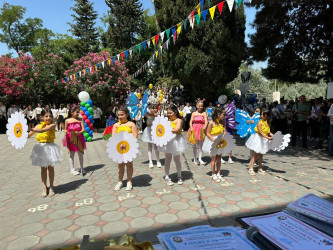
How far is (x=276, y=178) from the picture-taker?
18.3 feet

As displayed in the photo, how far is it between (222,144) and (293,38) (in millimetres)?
6787

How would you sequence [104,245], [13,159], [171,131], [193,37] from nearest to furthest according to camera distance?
[104,245] → [171,131] → [13,159] → [193,37]

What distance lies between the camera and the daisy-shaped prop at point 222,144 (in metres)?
5.15

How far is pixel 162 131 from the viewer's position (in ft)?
16.0

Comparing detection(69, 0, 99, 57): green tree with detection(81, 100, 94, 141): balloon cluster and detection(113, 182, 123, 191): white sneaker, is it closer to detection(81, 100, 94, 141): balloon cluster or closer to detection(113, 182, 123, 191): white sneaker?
detection(81, 100, 94, 141): balloon cluster

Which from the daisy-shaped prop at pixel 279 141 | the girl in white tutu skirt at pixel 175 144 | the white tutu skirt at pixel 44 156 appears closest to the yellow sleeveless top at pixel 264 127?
the daisy-shaped prop at pixel 279 141

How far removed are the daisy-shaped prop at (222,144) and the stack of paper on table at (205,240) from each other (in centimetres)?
378

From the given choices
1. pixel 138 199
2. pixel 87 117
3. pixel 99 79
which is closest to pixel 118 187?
pixel 138 199

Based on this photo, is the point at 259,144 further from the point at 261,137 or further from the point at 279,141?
the point at 279,141

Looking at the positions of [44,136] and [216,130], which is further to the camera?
[216,130]

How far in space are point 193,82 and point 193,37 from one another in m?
2.89

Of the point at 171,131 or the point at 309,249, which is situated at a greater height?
the point at 171,131

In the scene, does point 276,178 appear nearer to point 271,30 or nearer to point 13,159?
point 271,30

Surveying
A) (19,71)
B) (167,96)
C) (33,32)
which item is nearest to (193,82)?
(167,96)
